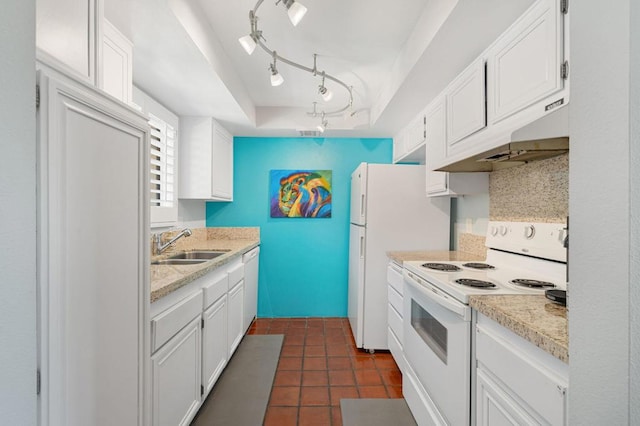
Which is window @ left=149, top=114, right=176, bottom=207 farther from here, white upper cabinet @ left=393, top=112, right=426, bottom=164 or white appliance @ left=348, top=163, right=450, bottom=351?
white upper cabinet @ left=393, top=112, right=426, bottom=164

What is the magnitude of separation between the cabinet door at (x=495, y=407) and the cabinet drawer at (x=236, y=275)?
184cm

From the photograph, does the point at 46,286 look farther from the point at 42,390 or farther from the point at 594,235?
the point at 594,235

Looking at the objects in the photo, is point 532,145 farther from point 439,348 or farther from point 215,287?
point 215,287

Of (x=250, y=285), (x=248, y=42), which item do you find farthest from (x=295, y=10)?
(x=250, y=285)

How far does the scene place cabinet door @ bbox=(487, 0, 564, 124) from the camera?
3.85 feet

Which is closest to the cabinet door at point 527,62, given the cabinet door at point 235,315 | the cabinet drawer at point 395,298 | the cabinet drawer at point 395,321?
the cabinet drawer at point 395,298

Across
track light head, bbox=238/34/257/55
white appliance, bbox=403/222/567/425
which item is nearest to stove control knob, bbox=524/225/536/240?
white appliance, bbox=403/222/567/425

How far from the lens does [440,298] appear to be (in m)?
1.41

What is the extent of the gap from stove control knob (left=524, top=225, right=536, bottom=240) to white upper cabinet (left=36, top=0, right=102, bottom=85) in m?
2.07

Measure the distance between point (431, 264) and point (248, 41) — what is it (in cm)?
166

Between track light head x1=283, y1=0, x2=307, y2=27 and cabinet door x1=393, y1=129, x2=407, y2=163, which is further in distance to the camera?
cabinet door x1=393, y1=129, x2=407, y2=163

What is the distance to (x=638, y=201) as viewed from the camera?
1.53 ft

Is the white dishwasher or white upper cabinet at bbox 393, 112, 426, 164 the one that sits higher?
white upper cabinet at bbox 393, 112, 426, 164
